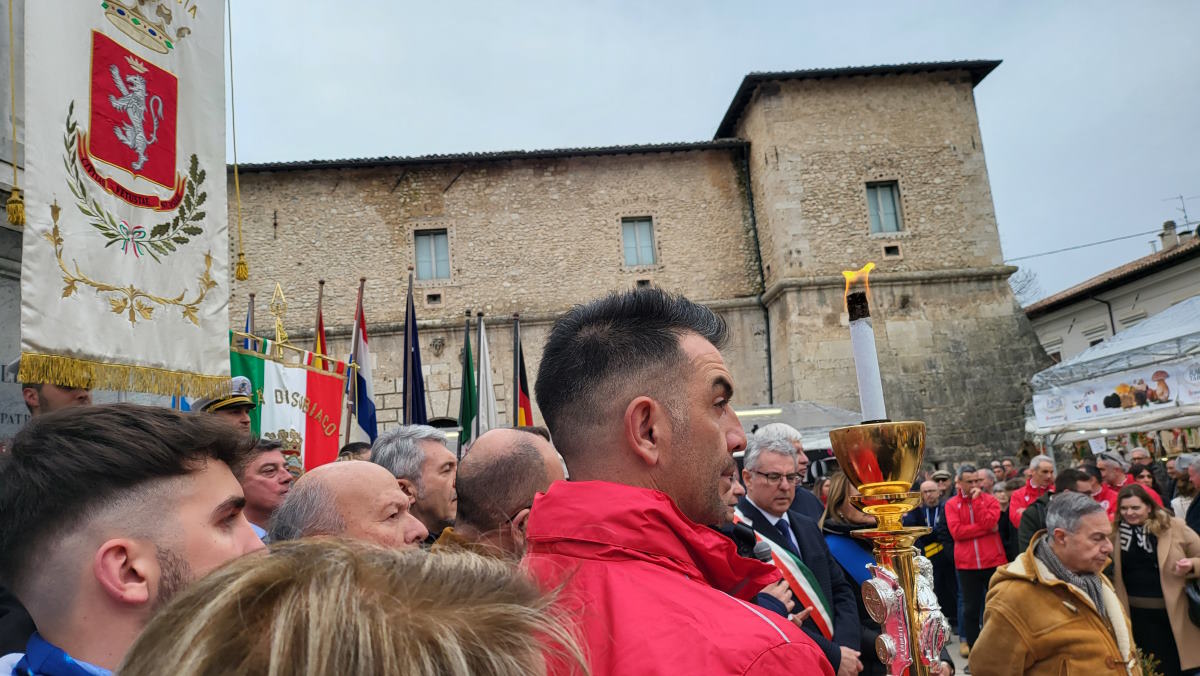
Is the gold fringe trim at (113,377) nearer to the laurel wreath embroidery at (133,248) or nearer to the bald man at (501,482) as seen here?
the laurel wreath embroidery at (133,248)

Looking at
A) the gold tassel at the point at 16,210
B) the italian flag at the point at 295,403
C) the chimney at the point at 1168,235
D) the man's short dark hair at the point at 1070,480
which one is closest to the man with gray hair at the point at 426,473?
the gold tassel at the point at 16,210

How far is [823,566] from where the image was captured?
4.15 meters

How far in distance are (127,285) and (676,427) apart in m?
3.06

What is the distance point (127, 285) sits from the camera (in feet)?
12.1

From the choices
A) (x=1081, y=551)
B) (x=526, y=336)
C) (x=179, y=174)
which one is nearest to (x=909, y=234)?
(x=526, y=336)

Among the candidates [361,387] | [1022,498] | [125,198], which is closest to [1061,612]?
[125,198]

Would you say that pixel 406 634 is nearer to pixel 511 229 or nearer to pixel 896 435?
pixel 896 435

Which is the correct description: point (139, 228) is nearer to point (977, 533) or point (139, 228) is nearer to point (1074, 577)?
point (1074, 577)

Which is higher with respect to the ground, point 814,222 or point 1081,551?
point 814,222

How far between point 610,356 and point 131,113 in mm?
3167

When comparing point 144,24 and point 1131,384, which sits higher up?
point 144,24

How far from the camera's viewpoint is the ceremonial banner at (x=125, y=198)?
3.37 meters

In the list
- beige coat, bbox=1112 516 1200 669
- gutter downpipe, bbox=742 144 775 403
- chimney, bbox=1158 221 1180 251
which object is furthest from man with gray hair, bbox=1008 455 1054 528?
chimney, bbox=1158 221 1180 251

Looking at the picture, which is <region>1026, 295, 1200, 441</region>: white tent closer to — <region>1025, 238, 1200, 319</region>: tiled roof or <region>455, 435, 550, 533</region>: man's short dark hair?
<region>1025, 238, 1200, 319</region>: tiled roof
